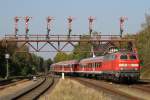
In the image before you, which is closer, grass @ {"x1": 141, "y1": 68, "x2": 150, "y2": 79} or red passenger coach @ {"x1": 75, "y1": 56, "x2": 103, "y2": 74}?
red passenger coach @ {"x1": 75, "y1": 56, "x2": 103, "y2": 74}

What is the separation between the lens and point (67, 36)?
7650 centimetres

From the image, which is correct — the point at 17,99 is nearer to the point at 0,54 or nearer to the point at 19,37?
the point at 19,37

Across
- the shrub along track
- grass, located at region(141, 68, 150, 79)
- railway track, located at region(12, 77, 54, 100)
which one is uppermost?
grass, located at region(141, 68, 150, 79)

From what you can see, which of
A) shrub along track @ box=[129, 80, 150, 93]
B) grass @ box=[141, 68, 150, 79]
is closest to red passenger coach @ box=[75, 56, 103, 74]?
grass @ box=[141, 68, 150, 79]

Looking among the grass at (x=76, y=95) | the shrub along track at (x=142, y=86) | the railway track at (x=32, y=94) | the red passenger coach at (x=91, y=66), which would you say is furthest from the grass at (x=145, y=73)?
the grass at (x=76, y=95)

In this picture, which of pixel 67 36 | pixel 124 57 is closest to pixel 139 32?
pixel 67 36

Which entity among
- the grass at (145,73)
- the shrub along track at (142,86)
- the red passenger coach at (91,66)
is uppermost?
the red passenger coach at (91,66)

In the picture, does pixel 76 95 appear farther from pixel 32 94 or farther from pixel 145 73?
pixel 145 73

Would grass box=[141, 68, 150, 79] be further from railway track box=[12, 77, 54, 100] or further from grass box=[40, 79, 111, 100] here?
grass box=[40, 79, 111, 100]

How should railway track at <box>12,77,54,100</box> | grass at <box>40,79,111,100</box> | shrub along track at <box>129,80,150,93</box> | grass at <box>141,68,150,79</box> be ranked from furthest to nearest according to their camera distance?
1. grass at <box>141,68,150,79</box>
2. shrub along track at <box>129,80,150,93</box>
3. railway track at <box>12,77,54,100</box>
4. grass at <box>40,79,111,100</box>

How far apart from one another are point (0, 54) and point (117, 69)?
40.5 metres

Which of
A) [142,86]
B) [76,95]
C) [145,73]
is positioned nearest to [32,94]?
[76,95]

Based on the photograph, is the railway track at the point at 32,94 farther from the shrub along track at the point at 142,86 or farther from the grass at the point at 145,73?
the grass at the point at 145,73

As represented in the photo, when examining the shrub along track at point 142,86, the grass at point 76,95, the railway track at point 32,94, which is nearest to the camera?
the grass at point 76,95
